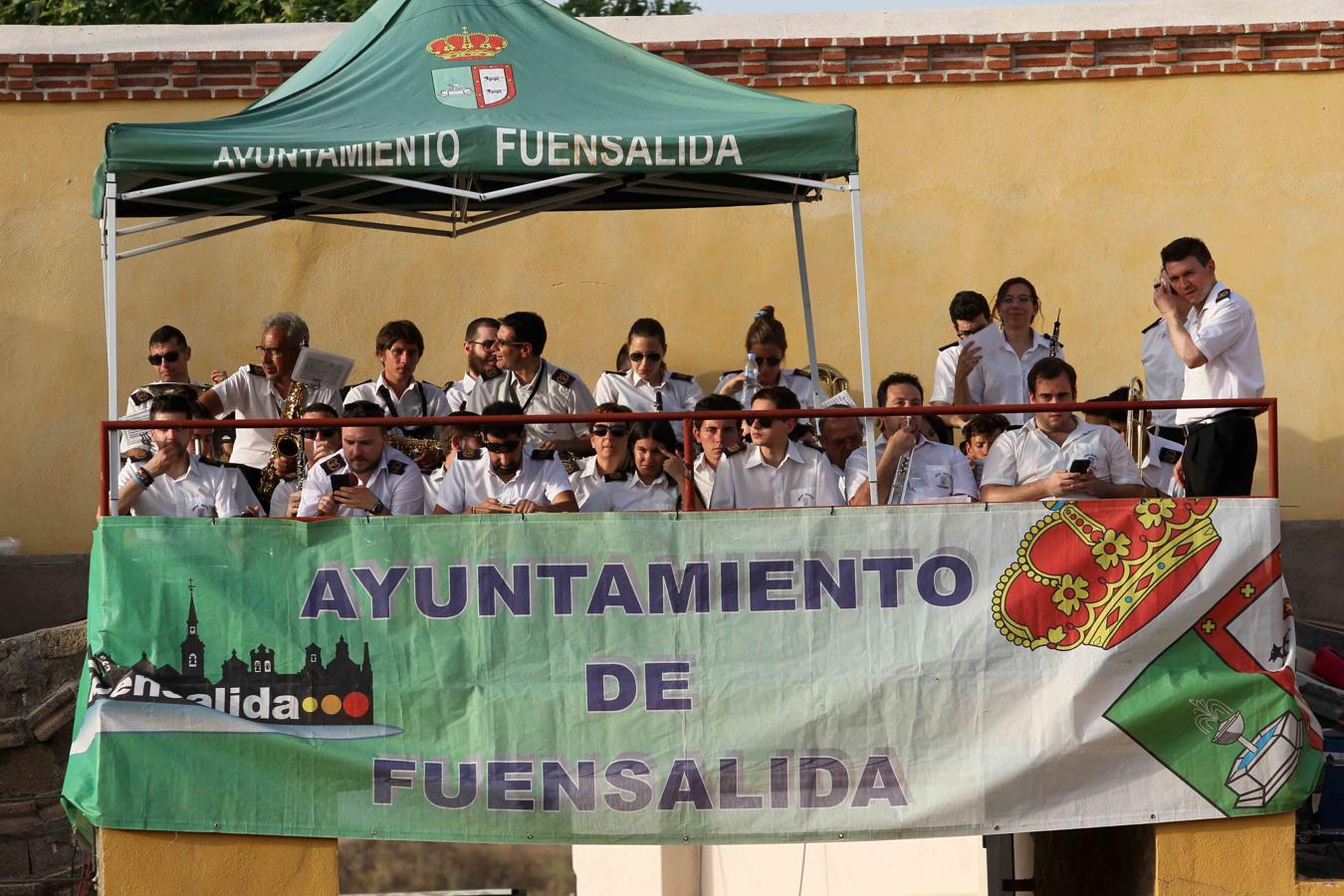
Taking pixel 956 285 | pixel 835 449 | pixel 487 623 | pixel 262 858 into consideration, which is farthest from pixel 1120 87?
pixel 262 858

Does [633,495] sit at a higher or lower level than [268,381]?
lower

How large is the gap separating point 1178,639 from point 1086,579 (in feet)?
1.54

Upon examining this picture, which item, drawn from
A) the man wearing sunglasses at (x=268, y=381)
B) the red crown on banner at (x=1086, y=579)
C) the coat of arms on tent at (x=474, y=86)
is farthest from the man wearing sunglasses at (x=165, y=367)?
the red crown on banner at (x=1086, y=579)

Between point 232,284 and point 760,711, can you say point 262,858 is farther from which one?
point 232,284

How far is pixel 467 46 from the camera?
941 centimetres

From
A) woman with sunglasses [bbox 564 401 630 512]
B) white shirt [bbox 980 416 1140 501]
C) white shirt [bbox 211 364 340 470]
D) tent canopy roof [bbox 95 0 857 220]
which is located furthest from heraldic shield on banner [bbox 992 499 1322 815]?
white shirt [bbox 211 364 340 470]

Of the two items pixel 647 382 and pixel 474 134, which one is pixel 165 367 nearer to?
pixel 647 382

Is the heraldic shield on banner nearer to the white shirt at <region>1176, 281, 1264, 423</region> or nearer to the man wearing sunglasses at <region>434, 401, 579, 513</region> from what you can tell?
the white shirt at <region>1176, 281, 1264, 423</region>

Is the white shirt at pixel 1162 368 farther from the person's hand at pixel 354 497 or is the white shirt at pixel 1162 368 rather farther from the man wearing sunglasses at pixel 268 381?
the man wearing sunglasses at pixel 268 381

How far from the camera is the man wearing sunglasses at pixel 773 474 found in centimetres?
883

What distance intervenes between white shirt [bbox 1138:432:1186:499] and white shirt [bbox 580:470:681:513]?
2.55m

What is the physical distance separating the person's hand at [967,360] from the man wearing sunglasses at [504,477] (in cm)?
253

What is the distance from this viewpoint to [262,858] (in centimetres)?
820

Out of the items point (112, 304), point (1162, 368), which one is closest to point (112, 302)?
point (112, 304)
